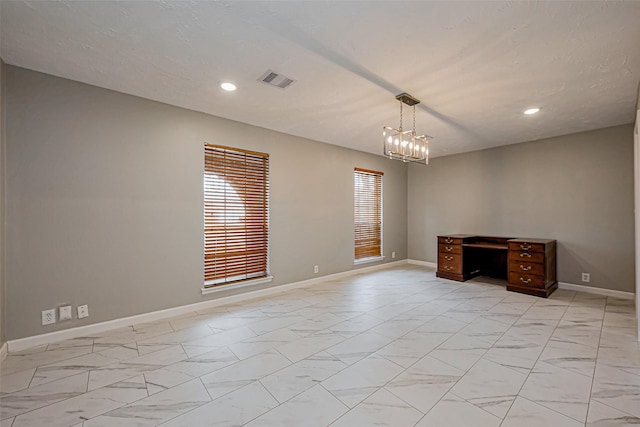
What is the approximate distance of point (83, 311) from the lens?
114 inches

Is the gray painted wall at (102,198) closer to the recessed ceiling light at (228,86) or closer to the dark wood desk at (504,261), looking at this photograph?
the recessed ceiling light at (228,86)

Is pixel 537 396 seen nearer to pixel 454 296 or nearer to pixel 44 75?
pixel 454 296

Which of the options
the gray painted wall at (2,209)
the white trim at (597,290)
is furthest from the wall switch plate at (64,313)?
the white trim at (597,290)

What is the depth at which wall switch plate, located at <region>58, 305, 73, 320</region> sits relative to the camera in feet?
9.09

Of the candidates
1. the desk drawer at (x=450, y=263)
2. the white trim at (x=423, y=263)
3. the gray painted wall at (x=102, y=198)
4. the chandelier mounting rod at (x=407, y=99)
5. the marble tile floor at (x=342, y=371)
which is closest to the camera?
the marble tile floor at (x=342, y=371)

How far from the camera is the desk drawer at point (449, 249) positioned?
5.29m

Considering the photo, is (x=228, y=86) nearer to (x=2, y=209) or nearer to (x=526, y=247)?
(x=2, y=209)

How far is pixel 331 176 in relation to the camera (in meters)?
5.32

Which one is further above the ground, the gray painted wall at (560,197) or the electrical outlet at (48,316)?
the gray painted wall at (560,197)

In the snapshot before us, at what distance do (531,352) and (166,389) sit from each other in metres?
2.98

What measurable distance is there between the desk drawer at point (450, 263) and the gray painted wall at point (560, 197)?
912mm

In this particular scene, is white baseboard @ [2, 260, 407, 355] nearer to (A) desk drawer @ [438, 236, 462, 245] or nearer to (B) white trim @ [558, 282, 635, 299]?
(A) desk drawer @ [438, 236, 462, 245]

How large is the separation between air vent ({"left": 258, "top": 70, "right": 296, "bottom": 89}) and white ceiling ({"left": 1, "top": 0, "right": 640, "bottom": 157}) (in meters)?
0.07

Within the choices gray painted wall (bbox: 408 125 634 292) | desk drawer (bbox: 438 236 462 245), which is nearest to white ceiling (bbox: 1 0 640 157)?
gray painted wall (bbox: 408 125 634 292)
